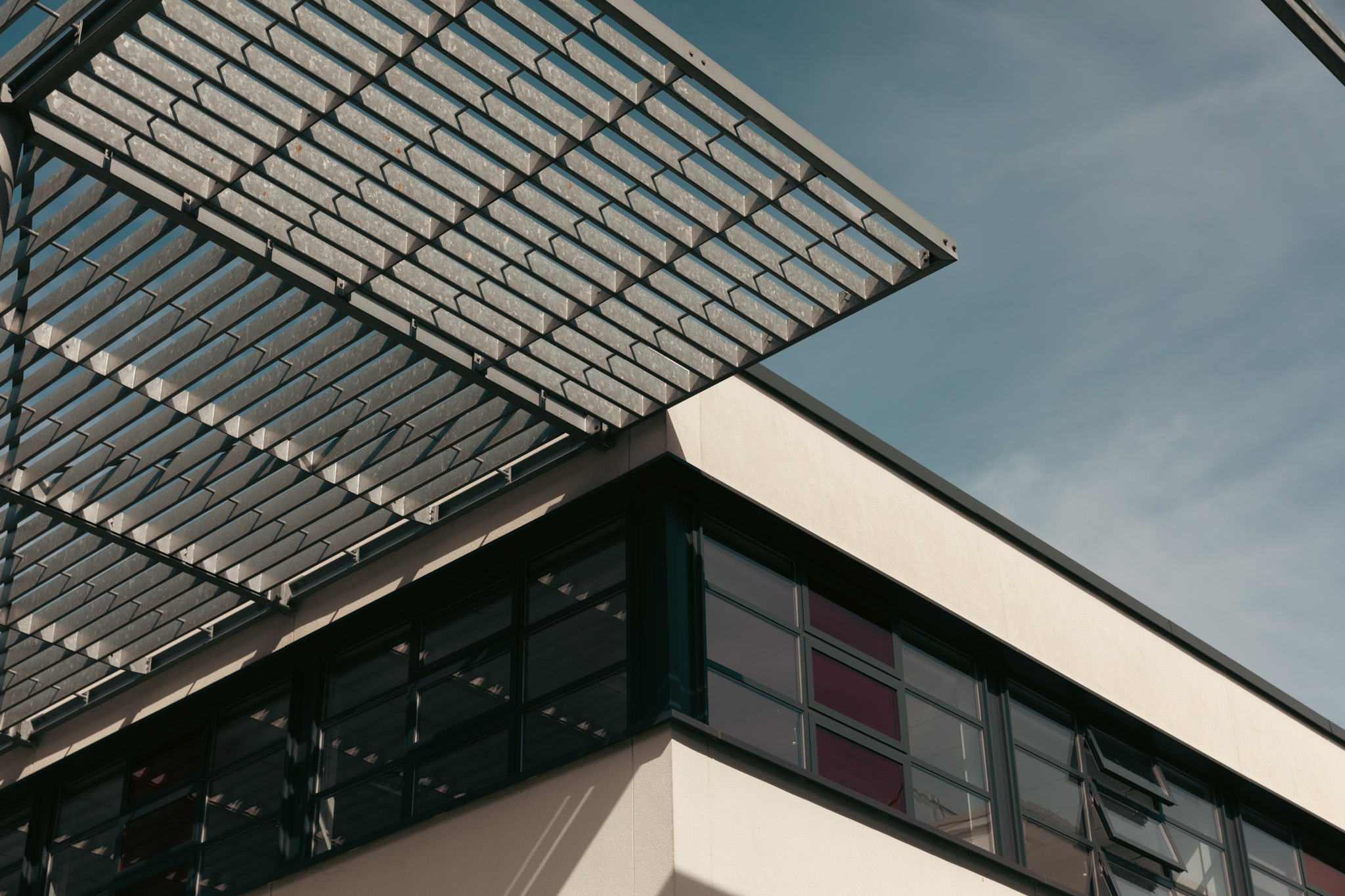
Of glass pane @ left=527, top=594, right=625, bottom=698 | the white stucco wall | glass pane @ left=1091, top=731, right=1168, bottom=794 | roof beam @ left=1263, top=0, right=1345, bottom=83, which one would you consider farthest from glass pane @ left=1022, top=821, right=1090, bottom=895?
roof beam @ left=1263, top=0, right=1345, bottom=83

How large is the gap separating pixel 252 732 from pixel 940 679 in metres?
7.25

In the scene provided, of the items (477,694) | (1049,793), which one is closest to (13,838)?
(477,694)

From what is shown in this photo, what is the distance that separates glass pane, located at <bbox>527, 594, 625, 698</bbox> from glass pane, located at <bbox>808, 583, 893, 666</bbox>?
77.9 inches

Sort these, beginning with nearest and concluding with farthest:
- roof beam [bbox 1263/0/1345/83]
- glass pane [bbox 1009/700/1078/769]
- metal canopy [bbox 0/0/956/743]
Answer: roof beam [bbox 1263/0/1345/83] < metal canopy [bbox 0/0/956/743] < glass pane [bbox 1009/700/1078/769]

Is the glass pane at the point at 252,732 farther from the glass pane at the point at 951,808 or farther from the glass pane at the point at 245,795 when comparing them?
the glass pane at the point at 951,808

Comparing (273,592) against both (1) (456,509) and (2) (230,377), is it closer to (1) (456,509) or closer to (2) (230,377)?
(1) (456,509)

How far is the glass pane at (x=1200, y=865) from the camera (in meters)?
16.3

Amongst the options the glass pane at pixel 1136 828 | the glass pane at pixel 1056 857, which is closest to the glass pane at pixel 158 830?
the glass pane at pixel 1056 857

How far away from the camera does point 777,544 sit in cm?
1341

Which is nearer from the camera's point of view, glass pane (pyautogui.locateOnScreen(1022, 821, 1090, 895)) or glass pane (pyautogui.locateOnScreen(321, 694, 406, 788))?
glass pane (pyautogui.locateOnScreen(321, 694, 406, 788))

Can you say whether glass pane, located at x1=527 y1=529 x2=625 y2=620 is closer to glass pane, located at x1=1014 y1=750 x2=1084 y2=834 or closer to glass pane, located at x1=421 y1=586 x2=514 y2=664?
glass pane, located at x1=421 y1=586 x2=514 y2=664

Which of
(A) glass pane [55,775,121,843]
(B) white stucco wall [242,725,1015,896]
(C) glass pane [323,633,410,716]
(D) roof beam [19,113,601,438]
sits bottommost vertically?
(B) white stucco wall [242,725,1015,896]

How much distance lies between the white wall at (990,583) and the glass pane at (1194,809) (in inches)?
18.8

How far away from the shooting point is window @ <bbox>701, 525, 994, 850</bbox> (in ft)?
40.7
